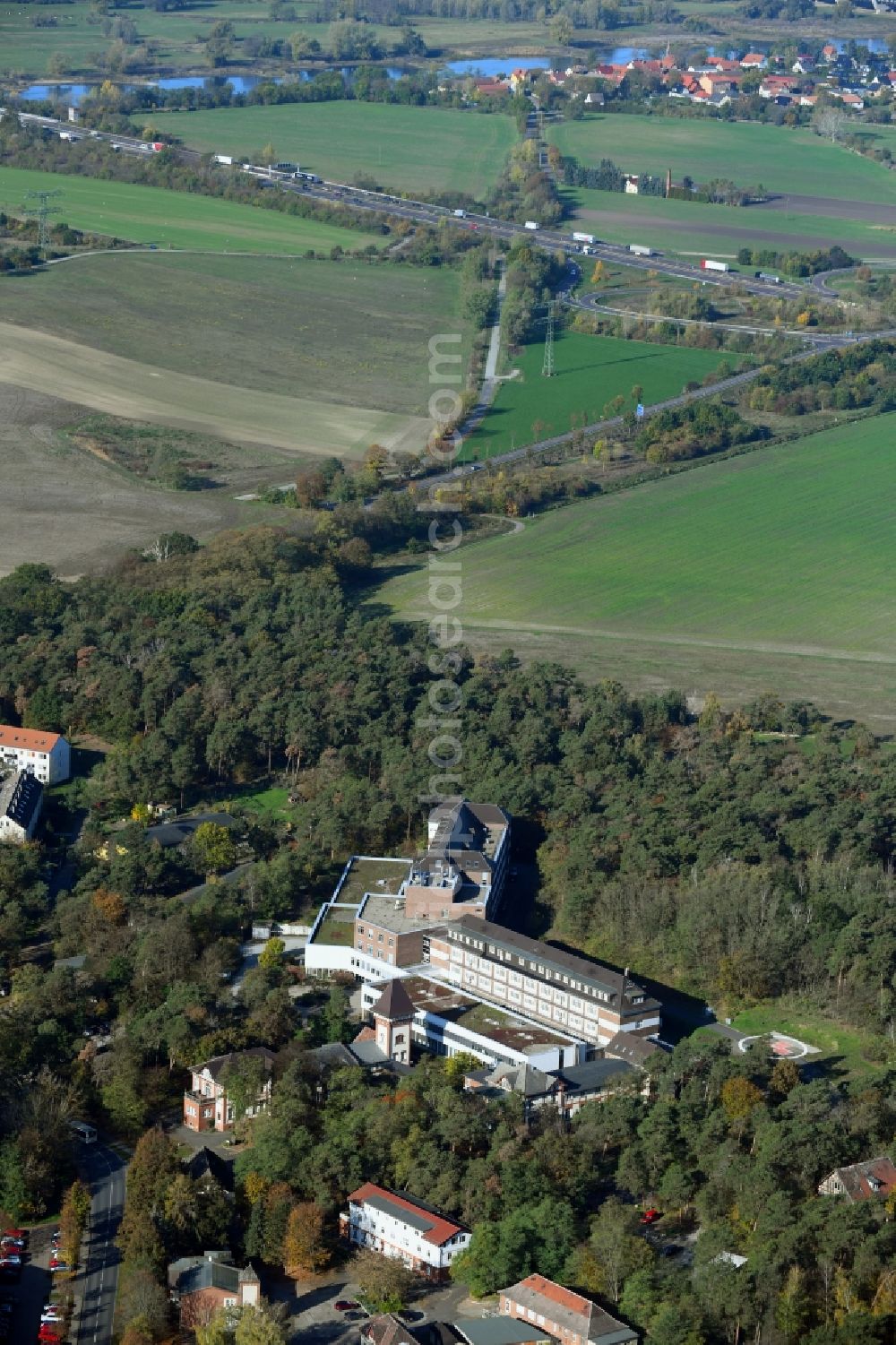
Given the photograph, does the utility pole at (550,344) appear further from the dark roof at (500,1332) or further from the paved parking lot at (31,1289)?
the dark roof at (500,1332)

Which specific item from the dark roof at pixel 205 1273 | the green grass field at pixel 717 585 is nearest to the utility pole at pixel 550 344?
the green grass field at pixel 717 585

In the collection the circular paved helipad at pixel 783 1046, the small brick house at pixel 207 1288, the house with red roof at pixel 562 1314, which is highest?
the circular paved helipad at pixel 783 1046

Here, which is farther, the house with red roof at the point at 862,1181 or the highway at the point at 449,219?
the highway at the point at 449,219

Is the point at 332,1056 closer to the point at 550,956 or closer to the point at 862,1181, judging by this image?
the point at 550,956

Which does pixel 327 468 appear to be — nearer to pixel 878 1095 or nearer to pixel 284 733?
pixel 284 733

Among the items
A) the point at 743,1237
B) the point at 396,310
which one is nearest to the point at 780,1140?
the point at 743,1237

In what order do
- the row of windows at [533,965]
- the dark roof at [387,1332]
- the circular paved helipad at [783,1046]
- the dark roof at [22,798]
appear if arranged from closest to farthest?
1. the dark roof at [387,1332]
2. the circular paved helipad at [783,1046]
3. the row of windows at [533,965]
4. the dark roof at [22,798]

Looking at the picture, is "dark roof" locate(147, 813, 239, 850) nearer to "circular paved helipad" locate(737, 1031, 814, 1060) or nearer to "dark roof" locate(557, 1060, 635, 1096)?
"dark roof" locate(557, 1060, 635, 1096)

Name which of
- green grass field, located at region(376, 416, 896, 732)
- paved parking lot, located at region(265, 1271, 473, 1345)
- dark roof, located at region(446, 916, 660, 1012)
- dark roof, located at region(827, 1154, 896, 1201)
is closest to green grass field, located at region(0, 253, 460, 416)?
green grass field, located at region(376, 416, 896, 732)
